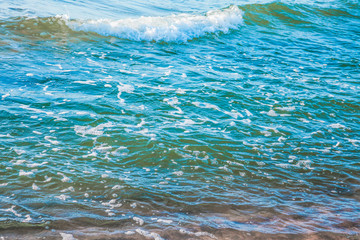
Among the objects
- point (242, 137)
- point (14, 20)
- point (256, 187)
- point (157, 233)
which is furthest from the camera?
point (14, 20)

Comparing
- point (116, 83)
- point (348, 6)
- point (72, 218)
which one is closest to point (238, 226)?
point (72, 218)

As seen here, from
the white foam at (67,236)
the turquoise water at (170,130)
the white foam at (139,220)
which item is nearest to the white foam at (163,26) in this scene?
the turquoise water at (170,130)

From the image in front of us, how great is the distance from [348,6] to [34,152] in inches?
854

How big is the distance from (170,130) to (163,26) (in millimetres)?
8747

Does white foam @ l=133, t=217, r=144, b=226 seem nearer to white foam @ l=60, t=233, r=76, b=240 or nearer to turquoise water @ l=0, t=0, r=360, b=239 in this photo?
turquoise water @ l=0, t=0, r=360, b=239

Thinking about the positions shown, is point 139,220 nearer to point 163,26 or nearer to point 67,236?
point 67,236

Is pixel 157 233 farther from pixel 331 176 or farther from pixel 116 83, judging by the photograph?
pixel 116 83

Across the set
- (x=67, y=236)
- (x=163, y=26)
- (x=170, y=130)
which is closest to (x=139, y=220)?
(x=67, y=236)

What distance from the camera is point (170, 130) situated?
7.85 metres

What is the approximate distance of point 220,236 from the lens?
15.3 feet

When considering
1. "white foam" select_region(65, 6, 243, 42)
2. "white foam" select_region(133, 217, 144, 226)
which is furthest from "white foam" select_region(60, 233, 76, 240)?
"white foam" select_region(65, 6, 243, 42)

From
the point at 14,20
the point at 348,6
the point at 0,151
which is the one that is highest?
the point at 348,6

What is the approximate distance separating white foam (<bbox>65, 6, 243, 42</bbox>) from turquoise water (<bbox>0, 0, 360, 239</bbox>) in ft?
0.30

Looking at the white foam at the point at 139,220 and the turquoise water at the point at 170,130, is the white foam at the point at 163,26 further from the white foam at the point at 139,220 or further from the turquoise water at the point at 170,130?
the white foam at the point at 139,220
